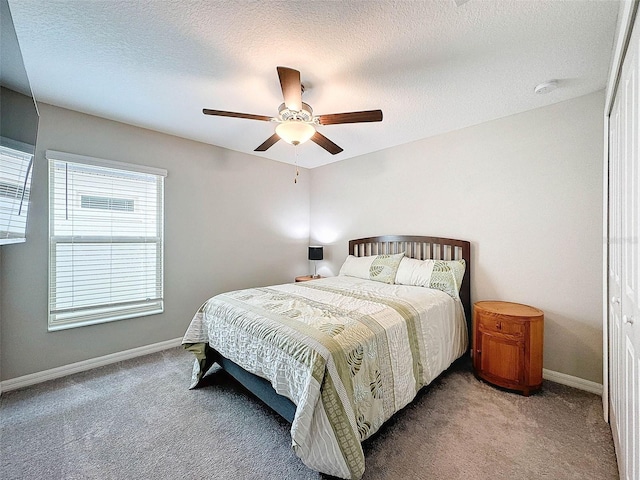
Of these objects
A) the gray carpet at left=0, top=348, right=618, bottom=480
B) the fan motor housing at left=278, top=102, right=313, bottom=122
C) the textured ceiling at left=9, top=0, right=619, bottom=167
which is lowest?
the gray carpet at left=0, top=348, right=618, bottom=480

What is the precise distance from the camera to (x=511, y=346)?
2299 millimetres

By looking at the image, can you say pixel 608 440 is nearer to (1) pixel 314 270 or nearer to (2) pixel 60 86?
(1) pixel 314 270

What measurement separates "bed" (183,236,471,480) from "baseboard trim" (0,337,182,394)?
3.64 ft

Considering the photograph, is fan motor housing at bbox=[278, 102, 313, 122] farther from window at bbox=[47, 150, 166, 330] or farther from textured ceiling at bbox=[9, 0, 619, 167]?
window at bbox=[47, 150, 166, 330]

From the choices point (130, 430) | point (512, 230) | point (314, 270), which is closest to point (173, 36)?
point (130, 430)

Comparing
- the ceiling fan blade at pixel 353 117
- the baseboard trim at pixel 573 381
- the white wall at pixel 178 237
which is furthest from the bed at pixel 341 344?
the ceiling fan blade at pixel 353 117

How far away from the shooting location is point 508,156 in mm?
2752

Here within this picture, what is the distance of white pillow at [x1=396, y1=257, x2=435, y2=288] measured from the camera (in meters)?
2.93

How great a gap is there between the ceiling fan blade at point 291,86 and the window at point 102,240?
82.5 inches

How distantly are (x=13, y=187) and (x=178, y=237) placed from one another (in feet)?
6.53

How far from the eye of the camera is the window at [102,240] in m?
2.62

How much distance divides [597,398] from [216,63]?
3982mm

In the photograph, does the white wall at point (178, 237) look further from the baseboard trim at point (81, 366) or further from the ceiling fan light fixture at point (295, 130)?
the ceiling fan light fixture at point (295, 130)

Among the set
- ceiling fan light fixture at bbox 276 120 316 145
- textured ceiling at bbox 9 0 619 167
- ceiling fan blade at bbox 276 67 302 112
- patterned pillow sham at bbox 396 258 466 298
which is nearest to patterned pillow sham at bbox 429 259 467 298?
patterned pillow sham at bbox 396 258 466 298
